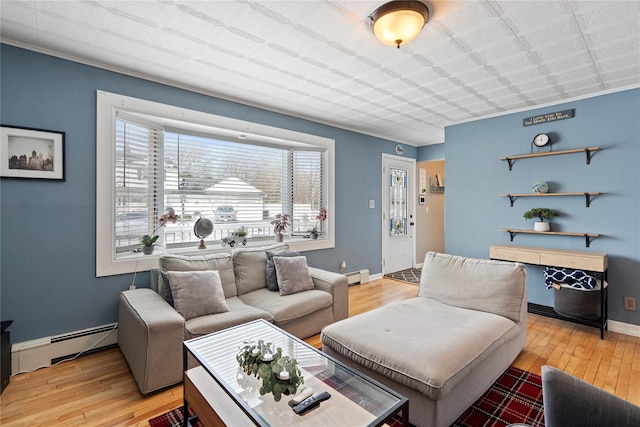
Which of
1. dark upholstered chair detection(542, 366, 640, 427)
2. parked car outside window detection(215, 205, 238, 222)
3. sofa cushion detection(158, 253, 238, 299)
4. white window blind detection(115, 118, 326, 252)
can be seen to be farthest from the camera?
parked car outside window detection(215, 205, 238, 222)

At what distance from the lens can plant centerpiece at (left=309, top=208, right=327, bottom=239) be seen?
4.18 m

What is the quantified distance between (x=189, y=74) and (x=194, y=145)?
0.75m

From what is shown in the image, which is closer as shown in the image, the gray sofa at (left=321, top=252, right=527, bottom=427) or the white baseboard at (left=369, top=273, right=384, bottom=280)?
the gray sofa at (left=321, top=252, right=527, bottom=427)

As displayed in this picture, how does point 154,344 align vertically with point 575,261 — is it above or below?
below

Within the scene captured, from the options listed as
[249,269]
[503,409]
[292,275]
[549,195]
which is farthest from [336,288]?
[549,195]

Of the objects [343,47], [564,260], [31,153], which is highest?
[343,47]

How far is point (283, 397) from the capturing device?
4.50 feet

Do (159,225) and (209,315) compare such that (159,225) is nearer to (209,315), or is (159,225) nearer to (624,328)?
(209,315)

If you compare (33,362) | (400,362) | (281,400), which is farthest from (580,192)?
(33,362)

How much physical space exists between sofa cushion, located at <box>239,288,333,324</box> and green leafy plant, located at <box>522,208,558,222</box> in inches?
103

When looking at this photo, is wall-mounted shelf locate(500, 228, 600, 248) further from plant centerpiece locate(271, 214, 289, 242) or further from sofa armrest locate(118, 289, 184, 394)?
sofa armrest locate(118, 289, 184, 394)

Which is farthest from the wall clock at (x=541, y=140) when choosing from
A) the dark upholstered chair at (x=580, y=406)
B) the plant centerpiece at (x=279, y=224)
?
the dark upholstered chair at (x=580, y=406)

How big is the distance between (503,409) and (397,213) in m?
3.91

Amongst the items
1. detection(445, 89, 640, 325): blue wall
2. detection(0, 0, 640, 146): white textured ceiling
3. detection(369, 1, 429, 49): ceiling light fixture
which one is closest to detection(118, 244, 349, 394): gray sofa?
detection(0, 0, 640, 146): white textured ceiling
